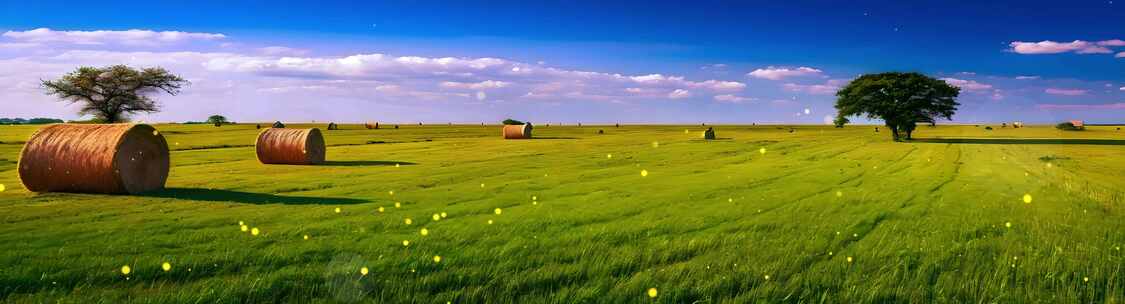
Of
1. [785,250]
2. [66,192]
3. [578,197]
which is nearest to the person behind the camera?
[785,250]

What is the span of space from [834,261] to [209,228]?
9690mm

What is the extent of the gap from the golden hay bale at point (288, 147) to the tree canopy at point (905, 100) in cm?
5122

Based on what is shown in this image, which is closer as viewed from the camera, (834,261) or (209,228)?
(834,261)

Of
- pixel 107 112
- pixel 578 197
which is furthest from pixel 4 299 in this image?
pixel 107 112

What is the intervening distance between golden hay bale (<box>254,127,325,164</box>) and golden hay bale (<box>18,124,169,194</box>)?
37.2ft

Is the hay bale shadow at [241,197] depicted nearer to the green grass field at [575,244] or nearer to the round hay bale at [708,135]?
the green grass field at [575,244]

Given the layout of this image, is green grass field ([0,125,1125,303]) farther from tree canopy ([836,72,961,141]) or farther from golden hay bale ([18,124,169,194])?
tree canopy ([836,72,961,141])

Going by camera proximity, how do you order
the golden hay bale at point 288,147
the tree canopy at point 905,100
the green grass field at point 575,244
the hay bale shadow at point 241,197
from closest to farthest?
1. the green grass field at point 575,244
2. the hay bale shadow at point 241,197
3. the golden hay bale at point 288,147
4. the tree canopy at point 905,100

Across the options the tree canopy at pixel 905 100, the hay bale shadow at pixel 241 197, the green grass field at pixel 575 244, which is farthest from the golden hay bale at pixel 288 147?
the tree canopy at pixel 905 100

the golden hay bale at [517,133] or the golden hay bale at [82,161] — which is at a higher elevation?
the golden hay bale at [82,161]

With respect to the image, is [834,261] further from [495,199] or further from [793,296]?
[495,199]

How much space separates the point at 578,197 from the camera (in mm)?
15789

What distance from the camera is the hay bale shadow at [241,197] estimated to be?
15.0m

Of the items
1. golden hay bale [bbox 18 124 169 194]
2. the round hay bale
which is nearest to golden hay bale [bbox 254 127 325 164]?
golden hay bale [bbox 18 124 169 194]
